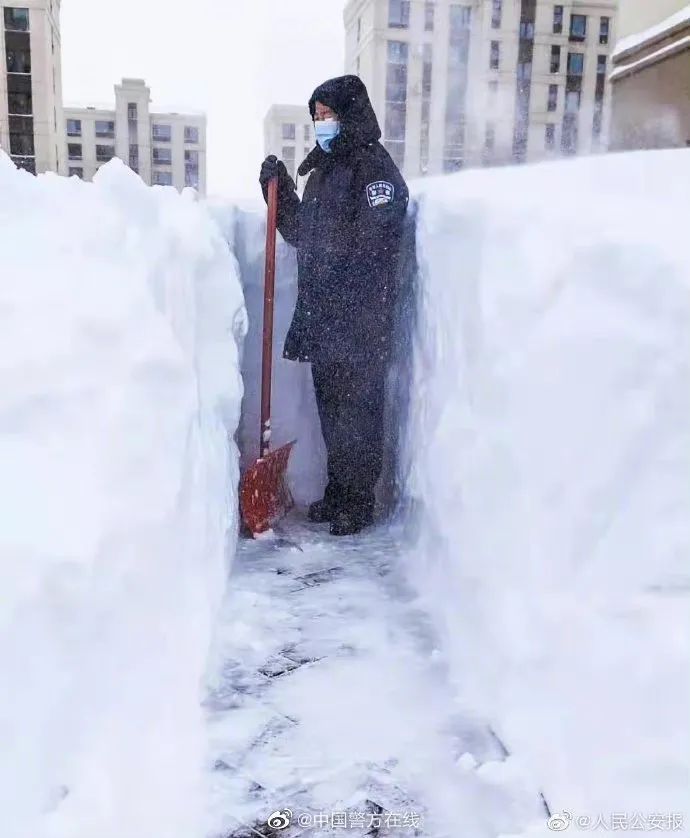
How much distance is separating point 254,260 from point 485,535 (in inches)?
89.2

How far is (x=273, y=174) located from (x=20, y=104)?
101ft

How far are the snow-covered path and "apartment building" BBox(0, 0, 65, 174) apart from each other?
30.3 m

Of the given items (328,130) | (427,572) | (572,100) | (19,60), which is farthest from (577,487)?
(572,100)

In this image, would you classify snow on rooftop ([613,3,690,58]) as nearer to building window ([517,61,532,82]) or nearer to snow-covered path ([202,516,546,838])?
snow-covered path ([202,516,546,838])

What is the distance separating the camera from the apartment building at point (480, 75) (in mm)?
37906

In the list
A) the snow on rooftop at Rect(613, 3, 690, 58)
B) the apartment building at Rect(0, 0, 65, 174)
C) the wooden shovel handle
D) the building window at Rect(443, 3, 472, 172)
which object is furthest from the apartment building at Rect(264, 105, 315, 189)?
the wooden shovel handle

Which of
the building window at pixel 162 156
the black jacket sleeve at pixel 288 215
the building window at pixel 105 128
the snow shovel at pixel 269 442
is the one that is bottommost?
the snow shovel at pixel 269 442

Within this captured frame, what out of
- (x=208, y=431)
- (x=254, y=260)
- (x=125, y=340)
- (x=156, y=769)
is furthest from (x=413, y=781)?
(x=254, y=260)

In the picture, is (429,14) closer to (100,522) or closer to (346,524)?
(346,524)

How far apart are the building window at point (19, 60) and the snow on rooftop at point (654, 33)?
30.4 m

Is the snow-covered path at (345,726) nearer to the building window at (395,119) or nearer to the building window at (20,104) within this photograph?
the building window at (20,104)

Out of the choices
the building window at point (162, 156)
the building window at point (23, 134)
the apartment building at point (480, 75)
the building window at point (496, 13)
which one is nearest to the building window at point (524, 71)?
the apartment building at point (480, 75)

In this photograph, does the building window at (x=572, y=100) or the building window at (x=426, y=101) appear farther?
the building window at (x=572, y=100)

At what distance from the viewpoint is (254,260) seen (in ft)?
13.4
